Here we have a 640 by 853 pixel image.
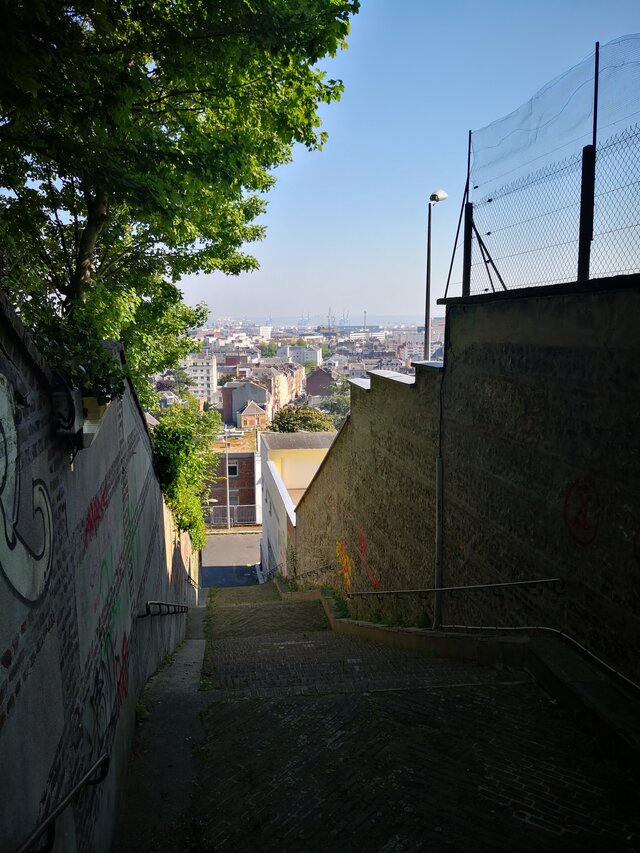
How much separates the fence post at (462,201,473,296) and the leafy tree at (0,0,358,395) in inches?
86.2

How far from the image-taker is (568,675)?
5.05 m

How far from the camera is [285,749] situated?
4.77m

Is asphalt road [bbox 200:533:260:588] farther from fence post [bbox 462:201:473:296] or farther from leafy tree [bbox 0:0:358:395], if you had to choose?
fence post [bbox 462:201:473:296]

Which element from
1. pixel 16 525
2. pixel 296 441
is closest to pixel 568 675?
pixel 16 525

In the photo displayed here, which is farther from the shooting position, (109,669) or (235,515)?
(235,515)

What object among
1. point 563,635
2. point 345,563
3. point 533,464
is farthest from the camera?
point 345,563

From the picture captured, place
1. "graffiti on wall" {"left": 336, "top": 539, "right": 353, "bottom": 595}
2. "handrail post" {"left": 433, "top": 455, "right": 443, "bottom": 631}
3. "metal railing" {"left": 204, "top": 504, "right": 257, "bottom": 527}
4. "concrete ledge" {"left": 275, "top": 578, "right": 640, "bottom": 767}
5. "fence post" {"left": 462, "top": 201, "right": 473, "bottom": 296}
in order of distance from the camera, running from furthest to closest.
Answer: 1. "metal railing" {"left": 204, "top": 504, "right": 257, "bottom": 527}
2. "graffiti on wall" {"left": 336, "top": 539, "right": 353, "bottom": 595}
3. "handrail post" {"left": 433, "top": 455, "right": 443, "bottom": 631}
4. "fence post" {"left": 462, "top": 201, "right": 473, "bottom": 296}
5. "concrete ledge" {"left": 275, "top": 578, "right": 640, "bottom": 767}

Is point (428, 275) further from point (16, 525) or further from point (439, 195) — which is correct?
point (16, 525)

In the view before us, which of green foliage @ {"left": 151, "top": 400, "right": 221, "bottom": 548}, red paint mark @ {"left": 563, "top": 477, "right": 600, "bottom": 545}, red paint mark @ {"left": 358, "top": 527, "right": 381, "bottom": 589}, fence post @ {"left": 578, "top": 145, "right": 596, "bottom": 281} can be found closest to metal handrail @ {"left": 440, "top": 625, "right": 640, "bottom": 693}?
red paint mark @ {"left": 563, "top": 477, "right": 600, "bottom": 545}

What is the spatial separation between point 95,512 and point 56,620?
162cm

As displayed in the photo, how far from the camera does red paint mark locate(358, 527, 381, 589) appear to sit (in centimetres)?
1187

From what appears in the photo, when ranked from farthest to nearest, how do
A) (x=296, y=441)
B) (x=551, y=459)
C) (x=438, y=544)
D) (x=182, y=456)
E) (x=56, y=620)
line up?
(x=296, y=441) < (x=182, y=456) < (x=438, y=544) < (x=551, y=459) < (x=56, y=620)

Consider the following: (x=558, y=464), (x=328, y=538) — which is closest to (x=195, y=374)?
(x=328, y=538)

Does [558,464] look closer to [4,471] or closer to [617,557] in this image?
[617,557]
